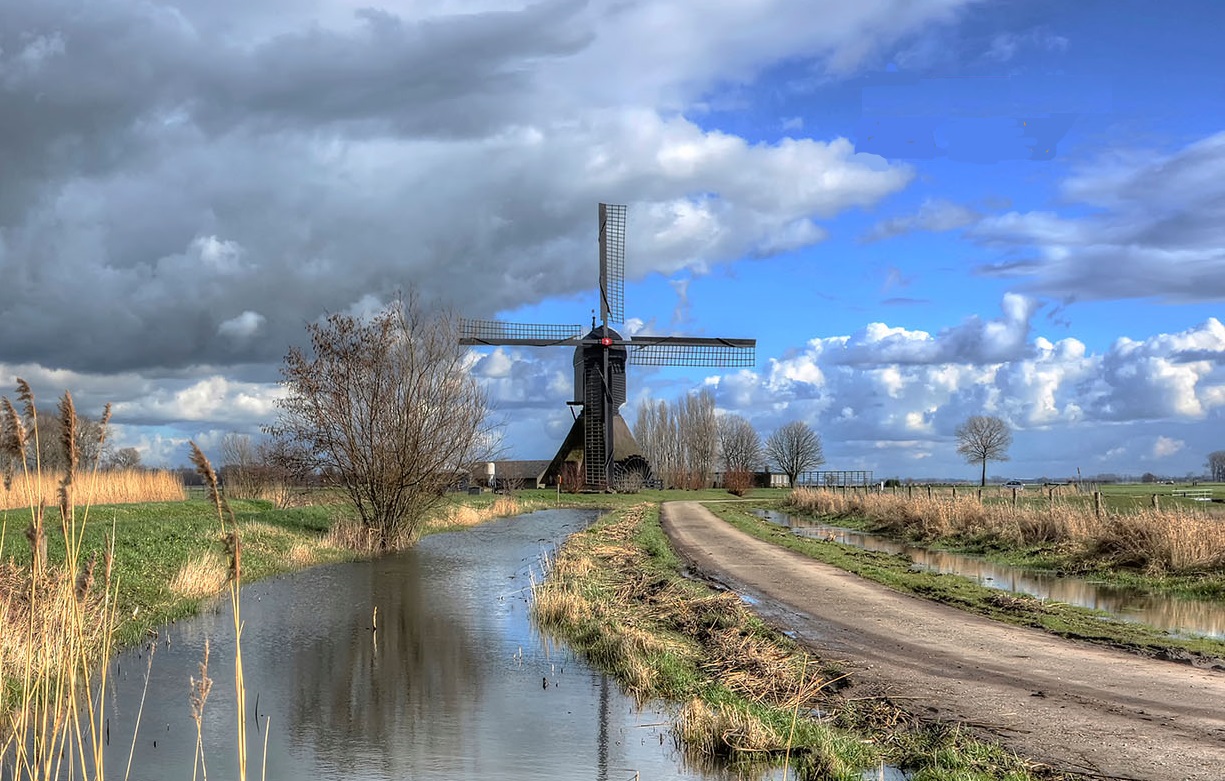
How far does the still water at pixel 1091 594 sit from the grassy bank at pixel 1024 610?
642mm

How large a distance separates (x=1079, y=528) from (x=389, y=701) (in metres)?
18.2

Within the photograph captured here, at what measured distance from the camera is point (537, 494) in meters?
61.5

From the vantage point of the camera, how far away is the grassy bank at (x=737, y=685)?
748cm

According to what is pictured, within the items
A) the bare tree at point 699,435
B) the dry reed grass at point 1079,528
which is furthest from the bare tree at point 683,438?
the dry reed grass at point 1079,528

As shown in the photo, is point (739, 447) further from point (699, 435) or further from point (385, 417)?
point (385, 417)

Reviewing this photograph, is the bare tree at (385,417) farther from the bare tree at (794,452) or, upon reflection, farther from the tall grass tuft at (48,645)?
the bare tree at (794,452)

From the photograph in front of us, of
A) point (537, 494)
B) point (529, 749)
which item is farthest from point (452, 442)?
point (537, 494)

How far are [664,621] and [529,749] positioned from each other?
612 cm

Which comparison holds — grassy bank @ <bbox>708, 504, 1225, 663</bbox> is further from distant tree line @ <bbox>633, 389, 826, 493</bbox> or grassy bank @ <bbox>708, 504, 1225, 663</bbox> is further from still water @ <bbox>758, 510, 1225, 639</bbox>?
distant tree line @ <bbox>633, 389, 826, 493</bbox>

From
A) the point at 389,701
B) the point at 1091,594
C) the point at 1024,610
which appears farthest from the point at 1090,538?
the point at 389,701

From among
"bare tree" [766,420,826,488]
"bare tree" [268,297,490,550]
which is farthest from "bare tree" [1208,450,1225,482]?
"bare tree" [268,297,490,550]

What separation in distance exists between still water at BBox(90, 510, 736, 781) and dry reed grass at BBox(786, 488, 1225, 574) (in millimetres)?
12828

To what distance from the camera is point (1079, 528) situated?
22531 mm

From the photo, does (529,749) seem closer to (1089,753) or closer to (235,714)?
(235,714)
